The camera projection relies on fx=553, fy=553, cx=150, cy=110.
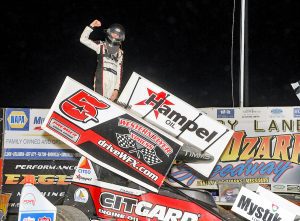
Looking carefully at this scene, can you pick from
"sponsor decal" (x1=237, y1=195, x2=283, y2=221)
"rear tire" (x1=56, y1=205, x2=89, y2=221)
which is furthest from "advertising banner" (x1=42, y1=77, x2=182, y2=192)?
"sponsor decal" (x1=237, y1=195, x2=283, y2=221)

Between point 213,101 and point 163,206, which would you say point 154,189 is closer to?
point 163,206

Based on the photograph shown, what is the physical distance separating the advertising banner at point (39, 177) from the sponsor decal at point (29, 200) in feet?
12.2

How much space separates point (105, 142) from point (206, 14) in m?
5.84

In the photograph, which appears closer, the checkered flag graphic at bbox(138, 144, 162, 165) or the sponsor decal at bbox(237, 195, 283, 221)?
the checkered flag graphic at bbox(138, 144, 162, 165)

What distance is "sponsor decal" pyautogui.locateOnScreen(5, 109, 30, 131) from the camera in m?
7.82

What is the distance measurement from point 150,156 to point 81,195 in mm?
704

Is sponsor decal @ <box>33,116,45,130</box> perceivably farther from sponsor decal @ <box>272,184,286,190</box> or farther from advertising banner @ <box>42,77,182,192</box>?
sponsor decal @ <box>272,184,286,190</box>

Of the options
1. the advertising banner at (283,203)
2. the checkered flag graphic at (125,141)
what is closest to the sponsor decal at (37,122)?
the checkered flag graphic at (125,141)

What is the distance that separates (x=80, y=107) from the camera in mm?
4688

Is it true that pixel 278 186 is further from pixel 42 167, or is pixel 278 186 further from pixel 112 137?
pixel 112 137

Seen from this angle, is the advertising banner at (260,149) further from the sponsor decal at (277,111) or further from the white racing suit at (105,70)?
the white racing suit at (105,70)

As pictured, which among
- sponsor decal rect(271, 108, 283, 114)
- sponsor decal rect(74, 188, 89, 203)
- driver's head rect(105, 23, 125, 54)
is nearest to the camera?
sponsor decal rect(74, 188, 89, 203)

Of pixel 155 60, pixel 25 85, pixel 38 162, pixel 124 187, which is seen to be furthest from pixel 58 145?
pixel 124 187

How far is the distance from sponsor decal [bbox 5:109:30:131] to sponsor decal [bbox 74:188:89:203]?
3271 millimetres
